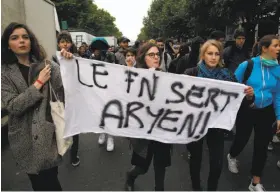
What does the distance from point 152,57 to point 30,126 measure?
131 cm

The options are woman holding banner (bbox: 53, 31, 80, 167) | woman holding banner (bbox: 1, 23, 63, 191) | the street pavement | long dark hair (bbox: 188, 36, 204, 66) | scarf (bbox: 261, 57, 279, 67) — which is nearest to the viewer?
woman holding banner (bbox: 1, 23, 63, 191)

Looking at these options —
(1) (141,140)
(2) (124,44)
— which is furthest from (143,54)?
(2) (124,44)

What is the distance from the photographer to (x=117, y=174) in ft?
→ 12.1

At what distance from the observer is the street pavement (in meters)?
3.41

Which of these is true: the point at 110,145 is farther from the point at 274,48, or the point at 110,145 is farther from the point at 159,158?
the point at 274,48

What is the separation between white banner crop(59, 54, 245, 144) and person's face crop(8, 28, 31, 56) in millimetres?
461

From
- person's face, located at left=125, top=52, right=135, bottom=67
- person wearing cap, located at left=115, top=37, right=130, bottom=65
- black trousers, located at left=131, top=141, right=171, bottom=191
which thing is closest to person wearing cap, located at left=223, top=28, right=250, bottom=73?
person's face, located at left=125, top=52, right=135, bottom=67

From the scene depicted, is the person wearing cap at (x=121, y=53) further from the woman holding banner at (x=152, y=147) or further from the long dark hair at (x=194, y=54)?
the woman holding banner at (x=152, y=147)

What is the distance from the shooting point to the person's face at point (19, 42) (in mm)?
2244

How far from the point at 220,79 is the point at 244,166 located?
1.76 metres

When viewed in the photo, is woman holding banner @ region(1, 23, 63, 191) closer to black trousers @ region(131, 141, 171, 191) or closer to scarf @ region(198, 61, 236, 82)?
black trousers @ region(131, 141, 171, 191)

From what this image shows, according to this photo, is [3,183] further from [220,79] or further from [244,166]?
[244,166]

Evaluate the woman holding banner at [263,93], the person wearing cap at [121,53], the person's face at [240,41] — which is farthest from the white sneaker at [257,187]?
the person wearing cap at [121,53]

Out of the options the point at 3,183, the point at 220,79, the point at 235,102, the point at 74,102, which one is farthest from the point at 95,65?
the point at 3,183
